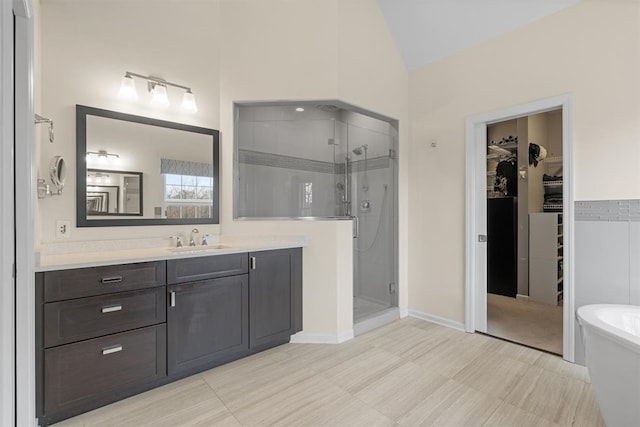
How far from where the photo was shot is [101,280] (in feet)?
5.98

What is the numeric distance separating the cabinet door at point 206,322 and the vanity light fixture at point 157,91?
1.58m

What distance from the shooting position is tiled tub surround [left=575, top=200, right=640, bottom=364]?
7.03ft

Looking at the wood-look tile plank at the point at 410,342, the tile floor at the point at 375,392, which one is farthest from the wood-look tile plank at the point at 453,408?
the wood-look tile plank at the point at 410,342

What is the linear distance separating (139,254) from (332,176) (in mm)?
1906

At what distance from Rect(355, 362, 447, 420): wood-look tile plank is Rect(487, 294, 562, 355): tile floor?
1.20 meters

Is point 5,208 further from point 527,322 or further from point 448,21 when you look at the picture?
point 527,322

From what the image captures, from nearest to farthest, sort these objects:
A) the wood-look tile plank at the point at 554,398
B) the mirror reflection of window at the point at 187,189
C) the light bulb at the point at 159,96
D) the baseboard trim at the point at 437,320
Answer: the wood-look tile plank at the point at 554,398, the light bulb at the point at 159,96, the mirror reflection of window at the point at 187,189, the baseboard trim at the point at 437,320

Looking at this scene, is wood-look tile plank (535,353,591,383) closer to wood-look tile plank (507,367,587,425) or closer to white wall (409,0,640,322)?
wood-look tile plank (507,367,587,425)

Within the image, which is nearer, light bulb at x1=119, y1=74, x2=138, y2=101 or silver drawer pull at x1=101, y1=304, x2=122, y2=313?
silver drawer pull at x1=101, y1=304, x2=122, y2=313

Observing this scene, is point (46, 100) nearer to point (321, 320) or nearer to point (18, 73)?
point (18, 73)

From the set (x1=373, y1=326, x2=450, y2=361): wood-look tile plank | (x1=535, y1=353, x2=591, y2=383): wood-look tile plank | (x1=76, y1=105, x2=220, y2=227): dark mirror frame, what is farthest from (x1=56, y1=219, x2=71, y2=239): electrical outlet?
(x1=535, y1=353, x2=591, y2=383): wood-look tile plank

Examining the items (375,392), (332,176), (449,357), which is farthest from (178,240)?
(449,357)

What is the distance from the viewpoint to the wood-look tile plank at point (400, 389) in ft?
6.12

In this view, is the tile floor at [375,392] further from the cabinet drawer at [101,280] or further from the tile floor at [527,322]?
the cabinet drawer at [101,280]
